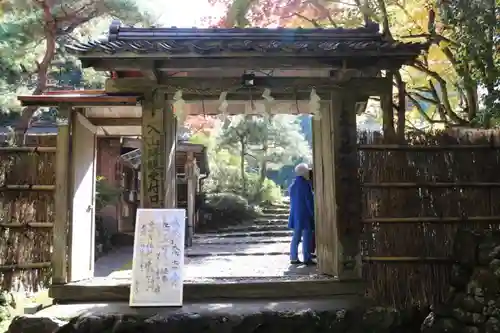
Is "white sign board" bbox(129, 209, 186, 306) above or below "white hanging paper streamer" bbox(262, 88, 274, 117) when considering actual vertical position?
below

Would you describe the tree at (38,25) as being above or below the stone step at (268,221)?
above

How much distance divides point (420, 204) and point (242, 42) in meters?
3.23

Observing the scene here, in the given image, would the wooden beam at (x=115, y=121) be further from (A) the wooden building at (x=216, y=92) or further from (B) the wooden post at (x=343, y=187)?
(B) the wooden post at (x=343, y=187)

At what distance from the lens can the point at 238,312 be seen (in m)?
5.48

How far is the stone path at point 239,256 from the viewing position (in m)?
9.06

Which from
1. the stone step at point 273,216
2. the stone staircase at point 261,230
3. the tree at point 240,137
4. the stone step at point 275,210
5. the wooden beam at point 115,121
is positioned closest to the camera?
the wooden beam at point 115,121

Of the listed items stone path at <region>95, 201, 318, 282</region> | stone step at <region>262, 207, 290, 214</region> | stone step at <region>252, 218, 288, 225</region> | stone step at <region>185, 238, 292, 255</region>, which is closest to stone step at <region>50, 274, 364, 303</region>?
stone path at <region>95, 201, 318, 282</region>

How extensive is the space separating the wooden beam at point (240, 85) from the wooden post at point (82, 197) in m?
0.94

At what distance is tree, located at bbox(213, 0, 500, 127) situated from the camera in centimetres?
687

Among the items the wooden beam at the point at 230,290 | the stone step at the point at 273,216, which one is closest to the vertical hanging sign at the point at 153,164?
the wooden beam at the point at 230,290

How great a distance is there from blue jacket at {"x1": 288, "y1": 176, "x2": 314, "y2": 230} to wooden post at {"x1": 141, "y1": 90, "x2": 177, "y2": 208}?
3.21 metres

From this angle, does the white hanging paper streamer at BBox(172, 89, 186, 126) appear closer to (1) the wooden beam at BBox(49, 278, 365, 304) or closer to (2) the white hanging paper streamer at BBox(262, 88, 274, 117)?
(2) the white hanging paper streamer at BBox(262, 88, 274, 117)

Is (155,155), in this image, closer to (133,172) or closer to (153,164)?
(153,164)

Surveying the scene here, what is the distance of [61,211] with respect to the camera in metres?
6.28
